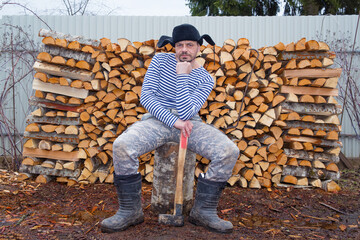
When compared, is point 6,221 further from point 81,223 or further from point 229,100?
point 229,100

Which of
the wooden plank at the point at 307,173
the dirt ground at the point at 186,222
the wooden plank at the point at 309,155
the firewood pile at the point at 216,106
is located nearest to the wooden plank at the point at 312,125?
the firewood pile at the point at 216,106

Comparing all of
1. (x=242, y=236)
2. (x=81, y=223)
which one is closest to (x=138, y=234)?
(x=81, y=223)

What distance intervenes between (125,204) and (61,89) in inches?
76.7

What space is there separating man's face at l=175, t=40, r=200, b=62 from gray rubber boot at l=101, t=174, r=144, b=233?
3.64 feet

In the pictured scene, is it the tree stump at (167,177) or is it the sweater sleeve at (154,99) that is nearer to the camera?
the sweater sleeve at (154,99)

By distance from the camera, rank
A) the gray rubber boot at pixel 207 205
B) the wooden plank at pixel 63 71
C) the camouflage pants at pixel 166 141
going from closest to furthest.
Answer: the camouflage pants at pixel 166 141
the gray rubber boot at pixel 207 205
the wooden plank at pixel 63 71

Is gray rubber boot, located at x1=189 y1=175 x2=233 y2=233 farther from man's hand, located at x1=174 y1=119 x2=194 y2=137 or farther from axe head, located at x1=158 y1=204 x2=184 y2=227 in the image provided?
man's hand, located at x1=174 y1=119 x2=194 y2=137

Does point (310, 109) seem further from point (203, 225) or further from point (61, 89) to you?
point (61, 89)

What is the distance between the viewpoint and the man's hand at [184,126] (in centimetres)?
240

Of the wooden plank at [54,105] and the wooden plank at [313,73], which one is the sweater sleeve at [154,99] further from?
the wooden plank at [313,73]

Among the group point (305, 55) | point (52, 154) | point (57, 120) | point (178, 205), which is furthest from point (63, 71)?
point (305, 55)

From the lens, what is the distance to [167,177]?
8.57 feet

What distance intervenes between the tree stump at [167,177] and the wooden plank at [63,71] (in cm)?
156

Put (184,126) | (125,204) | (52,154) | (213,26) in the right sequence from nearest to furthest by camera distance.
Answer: (125,204) → (184,126) → (52,154) → (213,26)
